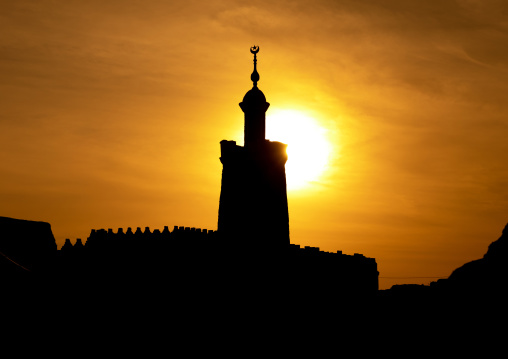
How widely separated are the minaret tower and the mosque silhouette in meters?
0.05

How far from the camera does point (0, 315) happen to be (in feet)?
93.1

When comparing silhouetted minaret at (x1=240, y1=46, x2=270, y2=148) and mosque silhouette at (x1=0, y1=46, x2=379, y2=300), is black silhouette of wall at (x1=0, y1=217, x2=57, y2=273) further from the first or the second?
silhouetted minaret at (x1=240, y1=46, x2=270, y2=148)

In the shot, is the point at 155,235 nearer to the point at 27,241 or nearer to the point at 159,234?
the point at 159,234

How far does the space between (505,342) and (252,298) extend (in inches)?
426

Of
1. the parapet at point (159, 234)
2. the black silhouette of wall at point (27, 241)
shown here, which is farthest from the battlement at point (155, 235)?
the black silhouette of wall at point (27, 241)

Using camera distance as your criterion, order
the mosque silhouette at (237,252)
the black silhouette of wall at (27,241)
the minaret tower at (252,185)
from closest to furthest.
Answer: the mosque silhouette at (237,252) → the minaret tower at (252,185) → the black silhouette of wall at (27,241)

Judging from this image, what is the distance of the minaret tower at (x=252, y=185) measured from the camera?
3425 centimetres

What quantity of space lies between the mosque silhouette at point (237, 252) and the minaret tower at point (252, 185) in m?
0.05

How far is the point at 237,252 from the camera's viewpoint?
3027 cm

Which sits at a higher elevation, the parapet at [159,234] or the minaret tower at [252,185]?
the minaret tower at [252,185]

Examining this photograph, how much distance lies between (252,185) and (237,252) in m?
5.51

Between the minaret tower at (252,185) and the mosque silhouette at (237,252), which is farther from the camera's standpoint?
the minaret tower at (252,185)

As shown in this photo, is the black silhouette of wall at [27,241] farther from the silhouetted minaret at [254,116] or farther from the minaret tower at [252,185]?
the silhouetted minaret at [254,116]

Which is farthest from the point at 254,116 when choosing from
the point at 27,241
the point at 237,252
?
the point at 27,241
